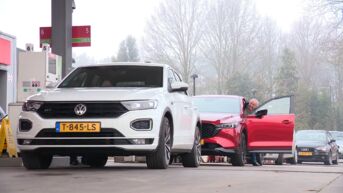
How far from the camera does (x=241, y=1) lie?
2776 inches

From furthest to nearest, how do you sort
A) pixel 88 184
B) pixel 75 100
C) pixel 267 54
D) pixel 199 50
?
1. pixel 267 54
2. pixel 199 50
3. pixel 75 100
4. pixel 88 184

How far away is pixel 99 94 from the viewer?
9.51 meters

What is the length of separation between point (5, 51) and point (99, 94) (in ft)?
61.3

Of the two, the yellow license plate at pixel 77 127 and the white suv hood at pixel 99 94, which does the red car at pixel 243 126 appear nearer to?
the white suv hood at pixel 99 94

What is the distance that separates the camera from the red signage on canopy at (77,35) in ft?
49.1

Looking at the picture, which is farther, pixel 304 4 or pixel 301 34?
pixel 301 34

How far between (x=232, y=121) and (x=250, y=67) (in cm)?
5949

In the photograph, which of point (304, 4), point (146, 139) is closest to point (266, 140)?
point (146, 139)

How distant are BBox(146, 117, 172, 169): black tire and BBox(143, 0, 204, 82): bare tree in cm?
5551

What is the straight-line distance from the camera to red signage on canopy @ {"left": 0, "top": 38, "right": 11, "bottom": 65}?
87.9 ft

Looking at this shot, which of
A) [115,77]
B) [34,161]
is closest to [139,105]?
[115,77]

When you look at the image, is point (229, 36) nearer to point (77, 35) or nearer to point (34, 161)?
→ point (77, 35)

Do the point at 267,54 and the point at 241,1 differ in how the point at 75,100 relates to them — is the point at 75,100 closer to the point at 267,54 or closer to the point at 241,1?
the point at 241,1

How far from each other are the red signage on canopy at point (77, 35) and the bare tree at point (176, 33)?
166ft
